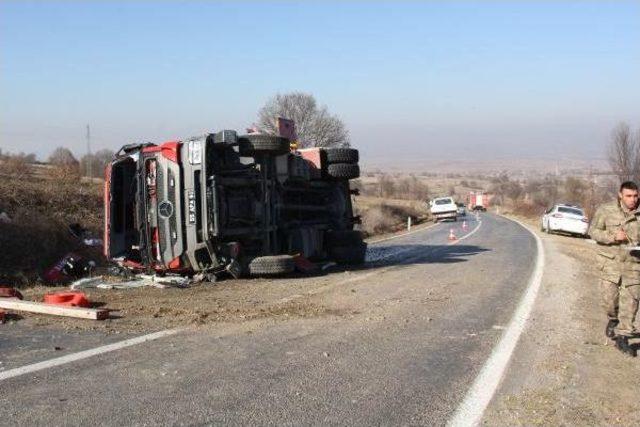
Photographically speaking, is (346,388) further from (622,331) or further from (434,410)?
(622,331)

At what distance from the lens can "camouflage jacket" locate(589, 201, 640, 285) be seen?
240 inches

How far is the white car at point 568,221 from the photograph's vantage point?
2814 centimetres

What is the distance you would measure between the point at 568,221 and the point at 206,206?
22.1 meters

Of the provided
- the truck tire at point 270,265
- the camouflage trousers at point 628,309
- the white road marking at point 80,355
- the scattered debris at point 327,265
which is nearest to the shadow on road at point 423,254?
the scattered debris at point 327,265

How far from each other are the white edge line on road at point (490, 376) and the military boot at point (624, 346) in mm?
935

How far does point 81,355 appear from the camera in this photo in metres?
5.37

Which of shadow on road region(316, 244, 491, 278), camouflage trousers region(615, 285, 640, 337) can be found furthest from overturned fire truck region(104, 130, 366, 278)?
camouflage trousers region(615, 285, 640, 337)

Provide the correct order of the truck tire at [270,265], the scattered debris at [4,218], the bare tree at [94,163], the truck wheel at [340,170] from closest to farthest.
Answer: the truck tire at [270,265] < the truck wheel at [340,170] < the scattered debris at [4,218] < the bare tree at [94,163]

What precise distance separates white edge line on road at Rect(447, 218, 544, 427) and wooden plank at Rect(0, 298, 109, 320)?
13.1 ft

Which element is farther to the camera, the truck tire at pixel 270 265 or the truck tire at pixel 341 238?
the truck tire at pixel 341 238

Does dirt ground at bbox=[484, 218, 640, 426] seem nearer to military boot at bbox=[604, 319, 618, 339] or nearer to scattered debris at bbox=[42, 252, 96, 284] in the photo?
military boot at bbox=[604, 319, 618, 339]

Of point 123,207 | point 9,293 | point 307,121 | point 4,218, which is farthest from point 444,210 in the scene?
point 9,293

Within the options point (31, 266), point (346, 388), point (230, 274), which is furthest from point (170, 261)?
point (346, 388)

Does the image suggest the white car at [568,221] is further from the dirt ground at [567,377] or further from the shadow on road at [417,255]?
the dirt ground at [567,377]
